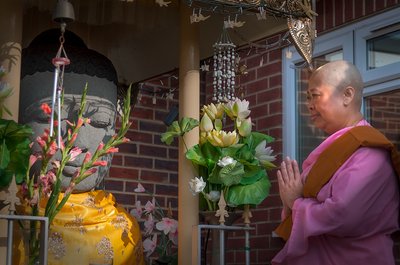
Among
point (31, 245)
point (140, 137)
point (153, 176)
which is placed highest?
point (140, 137)

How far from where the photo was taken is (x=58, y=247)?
1766 mm

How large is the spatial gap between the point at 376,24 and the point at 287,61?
0.61 metres

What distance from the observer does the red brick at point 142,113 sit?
3178 mm

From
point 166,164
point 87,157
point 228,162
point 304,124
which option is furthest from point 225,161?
point 166,164

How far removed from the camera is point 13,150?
1594mm

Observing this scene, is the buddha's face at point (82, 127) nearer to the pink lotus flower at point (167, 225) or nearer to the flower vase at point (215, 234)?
the pink lotus flower at point (167, 225)

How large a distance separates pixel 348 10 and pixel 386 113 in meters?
0.61

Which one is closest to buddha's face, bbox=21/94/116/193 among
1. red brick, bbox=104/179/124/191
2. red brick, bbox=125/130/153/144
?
red brick, bbox=104/179/124/191

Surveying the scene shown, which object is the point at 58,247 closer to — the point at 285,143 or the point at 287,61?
the point at 285,143

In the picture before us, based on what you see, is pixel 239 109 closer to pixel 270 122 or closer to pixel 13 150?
pixel 13 150

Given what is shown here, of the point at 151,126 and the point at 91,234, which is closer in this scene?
the point at 91,234

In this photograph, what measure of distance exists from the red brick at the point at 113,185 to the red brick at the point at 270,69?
110 centimetres

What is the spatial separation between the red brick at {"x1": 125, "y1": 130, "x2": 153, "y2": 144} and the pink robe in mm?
1649

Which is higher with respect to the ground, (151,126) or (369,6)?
(369,6)
